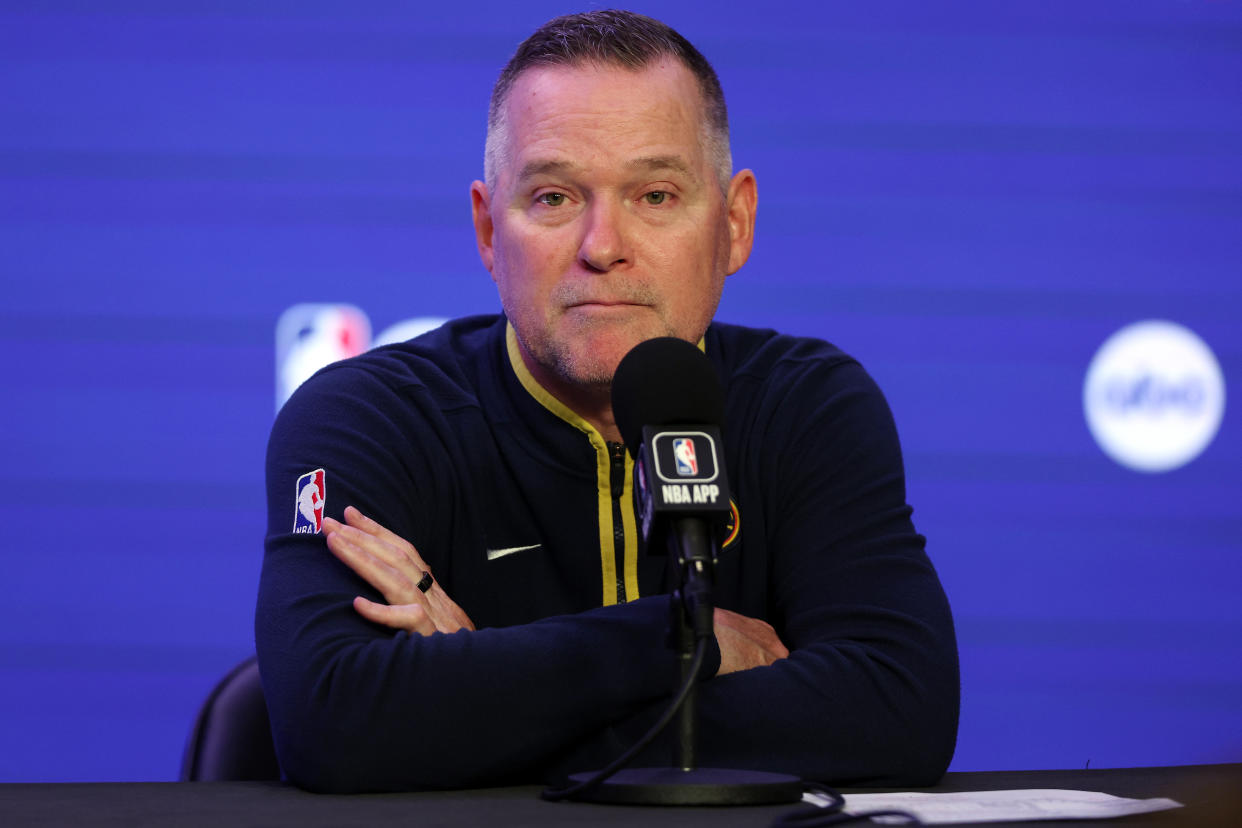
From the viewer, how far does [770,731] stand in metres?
1.39

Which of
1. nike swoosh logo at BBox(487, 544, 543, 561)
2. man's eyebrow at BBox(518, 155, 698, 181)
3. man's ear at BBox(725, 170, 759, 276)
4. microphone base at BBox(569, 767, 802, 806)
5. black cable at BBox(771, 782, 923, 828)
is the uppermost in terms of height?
man's ear at BBox(725, 170, 759, 276)

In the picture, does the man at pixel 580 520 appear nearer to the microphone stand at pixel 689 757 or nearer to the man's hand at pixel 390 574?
the man's hand at pixel 390 574

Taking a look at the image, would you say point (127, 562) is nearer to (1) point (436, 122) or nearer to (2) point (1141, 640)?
(1) point (436, 122)

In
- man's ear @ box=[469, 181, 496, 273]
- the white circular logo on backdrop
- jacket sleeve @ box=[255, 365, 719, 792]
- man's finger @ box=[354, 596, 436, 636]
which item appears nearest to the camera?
jacket sleeve @ box=[255, 365, 719, 792]

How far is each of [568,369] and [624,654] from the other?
52 centimetres

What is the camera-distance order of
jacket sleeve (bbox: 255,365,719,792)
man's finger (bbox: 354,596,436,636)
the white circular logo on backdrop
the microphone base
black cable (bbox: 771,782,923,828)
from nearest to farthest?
black cable (bbox: 771,782,923,828)
the microphone base
jacket sleeve (bbox: 255,365,719,792)
man's finger (bbox: 354,596,436,636)
the white circular logo on backdrop

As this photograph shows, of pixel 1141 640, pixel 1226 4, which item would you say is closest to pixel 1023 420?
pixel 1141 640

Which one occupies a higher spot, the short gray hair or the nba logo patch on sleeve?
the short gray hair

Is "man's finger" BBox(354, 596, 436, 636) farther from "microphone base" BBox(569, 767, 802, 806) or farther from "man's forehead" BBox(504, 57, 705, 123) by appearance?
"man's forehead" BBox(504, 57, 705, 123)

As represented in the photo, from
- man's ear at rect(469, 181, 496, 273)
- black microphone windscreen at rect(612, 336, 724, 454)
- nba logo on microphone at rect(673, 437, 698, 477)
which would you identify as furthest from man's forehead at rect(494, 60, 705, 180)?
nba logo on microphone at rect(673, 437, 698, 477)

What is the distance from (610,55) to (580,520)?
69 centimetres

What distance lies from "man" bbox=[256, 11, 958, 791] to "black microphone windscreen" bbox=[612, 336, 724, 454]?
0.34 m

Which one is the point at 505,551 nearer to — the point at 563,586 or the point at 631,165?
the point at 563,586

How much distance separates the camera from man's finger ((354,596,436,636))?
1.43m
